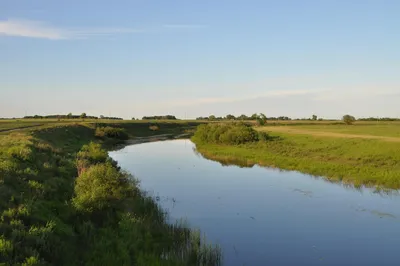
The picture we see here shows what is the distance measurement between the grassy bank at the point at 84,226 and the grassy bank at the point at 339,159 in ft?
61.3

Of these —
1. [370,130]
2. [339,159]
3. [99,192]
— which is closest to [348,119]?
[370,130]

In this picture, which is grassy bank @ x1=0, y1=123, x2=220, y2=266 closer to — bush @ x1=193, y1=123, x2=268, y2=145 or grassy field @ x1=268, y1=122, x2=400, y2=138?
bush @ x1=193, y1=123, x2=268, y2=145

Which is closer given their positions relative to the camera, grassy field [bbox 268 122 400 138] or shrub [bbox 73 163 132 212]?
shrub [bbox 73 163 132 212]

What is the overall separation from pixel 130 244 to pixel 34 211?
11.7 ft

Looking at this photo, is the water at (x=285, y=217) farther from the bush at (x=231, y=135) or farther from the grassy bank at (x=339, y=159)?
the bush at (x=231, y=135)

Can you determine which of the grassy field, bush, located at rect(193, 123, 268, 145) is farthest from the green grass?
bush, located at rect(193, 123, 268, 145)

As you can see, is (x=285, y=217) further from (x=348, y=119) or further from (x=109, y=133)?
(x=348, y=119)

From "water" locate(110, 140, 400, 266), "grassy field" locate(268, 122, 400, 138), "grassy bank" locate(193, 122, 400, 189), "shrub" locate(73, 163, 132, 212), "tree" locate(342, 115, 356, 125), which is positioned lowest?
"water" locate(110, 140, 400, 266)

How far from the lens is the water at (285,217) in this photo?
16.0m

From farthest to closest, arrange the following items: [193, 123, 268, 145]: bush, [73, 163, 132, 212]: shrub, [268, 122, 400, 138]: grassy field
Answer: [193, 123, 268, 145]: bush, [268, 122, 400, 138]: grassy field, [73, 163, 132, 212]: shrub

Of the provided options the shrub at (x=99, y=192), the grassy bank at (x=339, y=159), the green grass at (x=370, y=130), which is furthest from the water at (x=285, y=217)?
the green grass at (x=370, y=130)

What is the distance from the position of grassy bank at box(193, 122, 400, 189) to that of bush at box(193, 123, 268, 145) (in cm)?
929

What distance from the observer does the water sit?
52.3ft

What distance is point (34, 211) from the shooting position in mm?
14195
